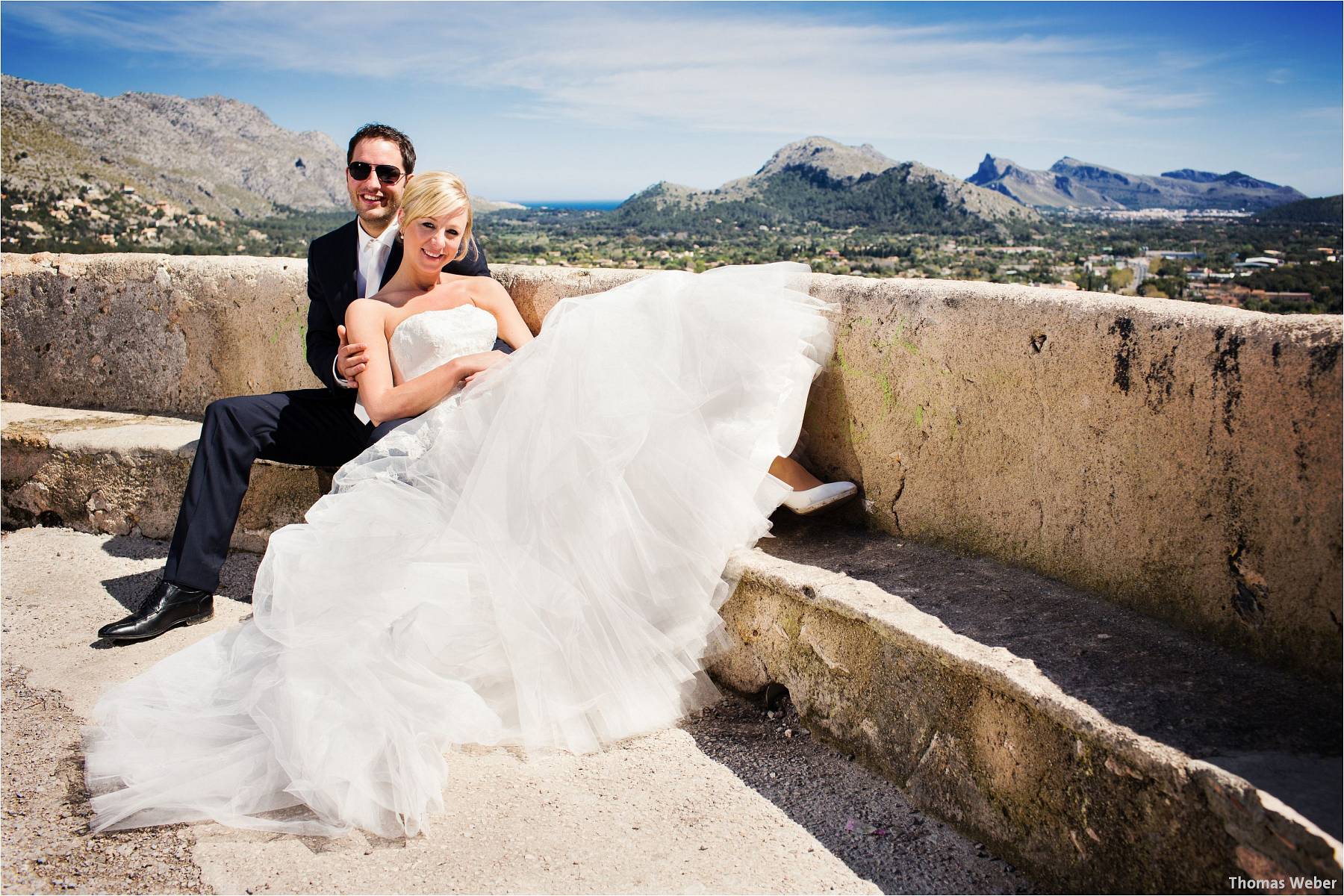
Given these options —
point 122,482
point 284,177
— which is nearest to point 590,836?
point 122,482

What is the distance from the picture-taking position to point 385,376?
289cm

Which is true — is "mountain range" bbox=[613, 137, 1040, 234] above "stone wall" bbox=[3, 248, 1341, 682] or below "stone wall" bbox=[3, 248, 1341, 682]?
above

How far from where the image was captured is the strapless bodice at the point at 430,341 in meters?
2.89

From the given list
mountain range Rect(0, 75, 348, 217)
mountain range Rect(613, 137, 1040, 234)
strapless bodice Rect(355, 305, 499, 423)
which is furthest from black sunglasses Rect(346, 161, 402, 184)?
mountain range Rect(613, 137, 1040, 234)

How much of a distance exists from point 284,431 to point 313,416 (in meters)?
0.11

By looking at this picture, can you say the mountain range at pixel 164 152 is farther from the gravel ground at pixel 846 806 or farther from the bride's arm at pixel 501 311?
the gravel ground at pixel 846 806

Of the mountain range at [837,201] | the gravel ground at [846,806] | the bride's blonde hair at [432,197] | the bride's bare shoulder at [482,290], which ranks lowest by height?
the gravel ground at [846,806]

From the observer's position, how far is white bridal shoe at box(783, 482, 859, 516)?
2.60 m

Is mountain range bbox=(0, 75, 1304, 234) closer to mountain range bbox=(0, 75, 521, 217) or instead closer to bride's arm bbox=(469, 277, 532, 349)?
mountain range bbox=(0, 75, 521, 217)

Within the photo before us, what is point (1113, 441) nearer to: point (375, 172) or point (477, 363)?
point (477, 363)

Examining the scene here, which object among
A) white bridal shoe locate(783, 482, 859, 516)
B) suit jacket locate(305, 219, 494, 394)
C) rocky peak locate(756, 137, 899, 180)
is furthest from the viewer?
rocky peak locate(756, 137, 899, 180)

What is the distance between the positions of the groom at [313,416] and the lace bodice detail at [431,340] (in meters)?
0.13

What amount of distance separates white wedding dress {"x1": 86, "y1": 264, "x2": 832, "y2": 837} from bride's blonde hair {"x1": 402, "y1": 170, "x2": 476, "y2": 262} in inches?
26.1

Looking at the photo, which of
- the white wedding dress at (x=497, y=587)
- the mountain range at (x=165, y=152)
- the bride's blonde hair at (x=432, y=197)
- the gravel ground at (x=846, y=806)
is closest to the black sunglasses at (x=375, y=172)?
the bride's blonde hair at (x=432, y=197)
